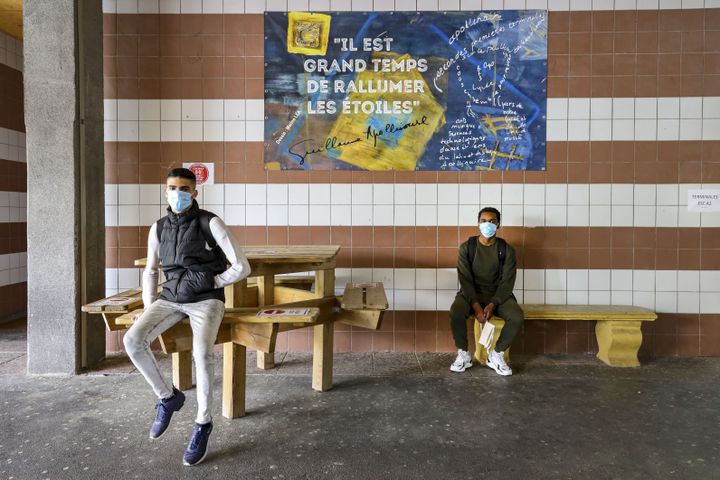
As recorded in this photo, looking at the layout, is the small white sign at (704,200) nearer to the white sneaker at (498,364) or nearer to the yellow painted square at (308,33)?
the white sneaker at (498,364)

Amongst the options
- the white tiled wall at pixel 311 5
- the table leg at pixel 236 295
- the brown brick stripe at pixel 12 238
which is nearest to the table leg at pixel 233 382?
the table leg at pixel 236 295

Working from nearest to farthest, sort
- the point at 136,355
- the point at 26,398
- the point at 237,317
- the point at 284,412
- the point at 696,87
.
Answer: the point at 136,355, the point at 237,317, the point at 284,412, the point at 26,398, the point at 696,87

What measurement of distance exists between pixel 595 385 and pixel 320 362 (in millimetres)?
2394

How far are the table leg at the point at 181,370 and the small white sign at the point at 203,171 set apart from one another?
6.15ft

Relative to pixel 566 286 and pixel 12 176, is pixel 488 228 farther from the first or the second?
pixel 12 176

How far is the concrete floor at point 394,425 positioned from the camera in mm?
2523

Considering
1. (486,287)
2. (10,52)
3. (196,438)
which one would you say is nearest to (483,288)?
(486,287)

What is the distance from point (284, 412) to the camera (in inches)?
127

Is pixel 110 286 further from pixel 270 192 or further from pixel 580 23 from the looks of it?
pixel 580 23

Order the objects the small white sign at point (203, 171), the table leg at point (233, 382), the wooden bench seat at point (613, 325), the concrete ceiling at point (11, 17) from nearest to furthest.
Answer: the table leg at point (233, 382) → the wooden bench seat at point (613, 325) → the small white sign at point (203, 171) → the concrete ceiling at point (11, 17)

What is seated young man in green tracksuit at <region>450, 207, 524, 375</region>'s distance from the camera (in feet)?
13.4

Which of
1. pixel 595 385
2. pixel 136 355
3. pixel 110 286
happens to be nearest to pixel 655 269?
pixel 595 385

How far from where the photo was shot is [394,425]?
3.04 meters

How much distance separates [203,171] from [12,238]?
359cm
